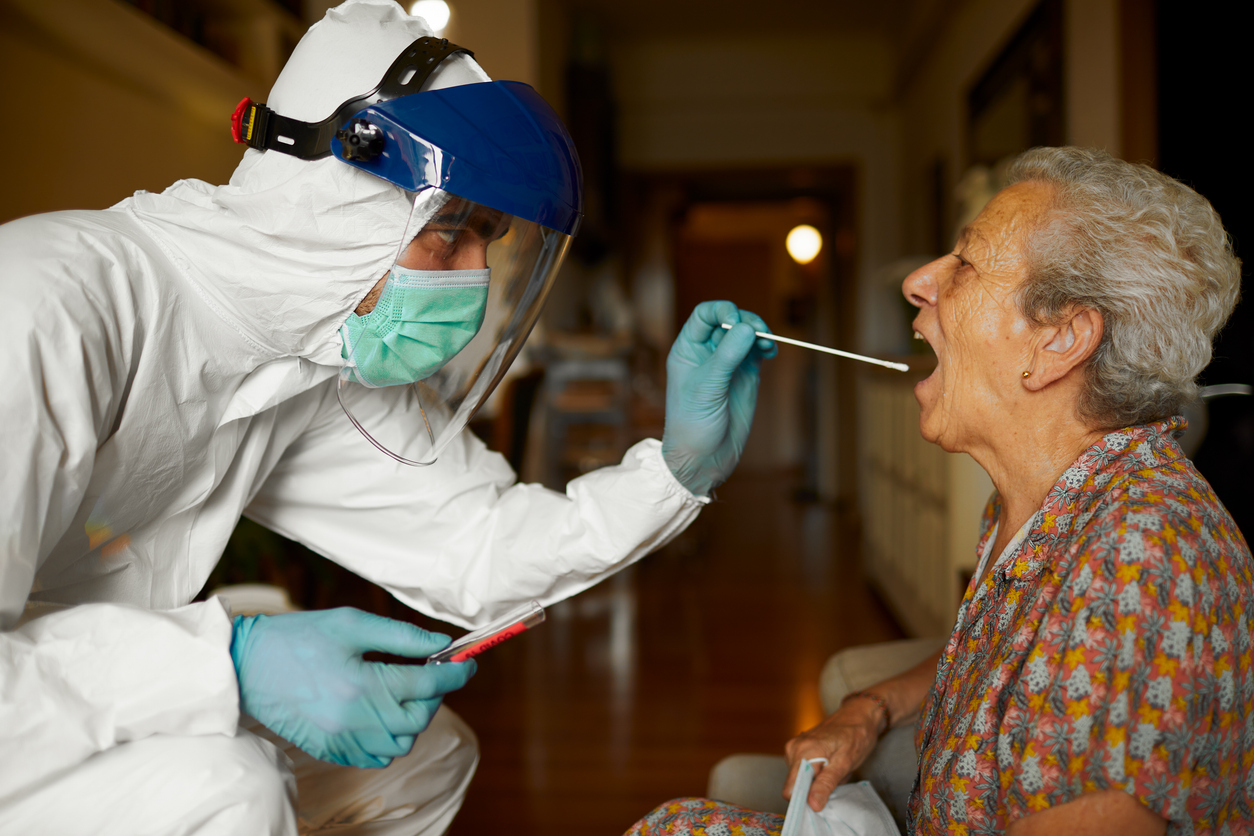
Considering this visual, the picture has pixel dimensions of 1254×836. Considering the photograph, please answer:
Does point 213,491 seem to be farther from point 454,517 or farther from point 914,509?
point 914,509

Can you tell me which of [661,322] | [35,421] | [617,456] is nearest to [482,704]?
[617,456]

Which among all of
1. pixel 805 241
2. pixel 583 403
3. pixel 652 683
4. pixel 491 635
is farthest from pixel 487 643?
pixel 805 241

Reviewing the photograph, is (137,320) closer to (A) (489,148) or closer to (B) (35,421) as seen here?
(B) (35,421)

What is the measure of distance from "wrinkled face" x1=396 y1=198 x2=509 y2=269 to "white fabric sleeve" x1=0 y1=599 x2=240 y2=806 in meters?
0.44

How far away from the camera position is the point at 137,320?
90cm

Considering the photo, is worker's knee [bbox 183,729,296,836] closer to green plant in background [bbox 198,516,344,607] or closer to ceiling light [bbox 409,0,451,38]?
green plant in background [bbox 198,516,344,607]

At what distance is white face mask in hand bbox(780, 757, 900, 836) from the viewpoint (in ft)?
3.09

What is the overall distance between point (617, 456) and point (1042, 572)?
Answer: 3.34 meters

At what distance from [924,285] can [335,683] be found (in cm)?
81

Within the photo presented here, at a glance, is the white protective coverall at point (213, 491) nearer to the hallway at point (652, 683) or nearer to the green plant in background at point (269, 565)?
the hallway at point (652, 683)

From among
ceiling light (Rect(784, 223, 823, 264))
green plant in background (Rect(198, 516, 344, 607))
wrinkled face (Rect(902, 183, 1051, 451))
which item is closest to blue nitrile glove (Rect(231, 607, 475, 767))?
wrinkled face (Rect(902, 183, 1051, 451))

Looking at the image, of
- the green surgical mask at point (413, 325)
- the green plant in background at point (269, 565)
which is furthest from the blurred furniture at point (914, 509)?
the green plant in background at point (269, 565)

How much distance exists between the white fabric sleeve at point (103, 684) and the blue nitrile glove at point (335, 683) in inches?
1.3

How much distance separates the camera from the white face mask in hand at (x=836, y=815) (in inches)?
37.1
